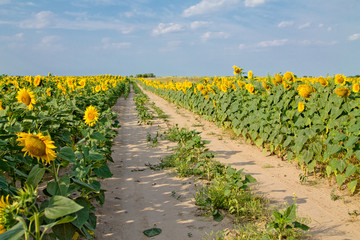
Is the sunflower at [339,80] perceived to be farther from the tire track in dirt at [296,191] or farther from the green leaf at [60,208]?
the green leaf at [60,208]

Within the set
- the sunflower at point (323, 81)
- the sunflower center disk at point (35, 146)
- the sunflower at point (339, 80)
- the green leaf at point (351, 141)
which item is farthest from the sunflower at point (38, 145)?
the sunflower at point (339, 80)

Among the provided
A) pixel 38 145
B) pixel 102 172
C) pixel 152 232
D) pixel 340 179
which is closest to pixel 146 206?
pixel 152 232

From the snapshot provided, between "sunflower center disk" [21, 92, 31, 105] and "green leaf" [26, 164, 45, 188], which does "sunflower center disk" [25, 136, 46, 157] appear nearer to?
"green leaf" [26, 164, 45, 188]

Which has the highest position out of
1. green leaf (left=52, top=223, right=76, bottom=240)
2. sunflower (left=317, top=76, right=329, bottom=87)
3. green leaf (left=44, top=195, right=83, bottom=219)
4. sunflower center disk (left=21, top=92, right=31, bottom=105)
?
sunflower (left=317, top=76, right=329, bottom=87)

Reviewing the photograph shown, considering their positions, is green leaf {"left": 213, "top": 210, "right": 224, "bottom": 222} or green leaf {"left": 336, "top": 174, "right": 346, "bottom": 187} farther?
green leaf {"left": 336, "top": 174, "right": 346, "bottom": 187}

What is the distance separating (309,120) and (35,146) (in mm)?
4979

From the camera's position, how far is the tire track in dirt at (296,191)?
375 centimetres

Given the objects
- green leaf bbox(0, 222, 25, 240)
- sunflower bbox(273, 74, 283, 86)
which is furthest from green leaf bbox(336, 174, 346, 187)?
green leaf bbox(0, 222, 25, 240)

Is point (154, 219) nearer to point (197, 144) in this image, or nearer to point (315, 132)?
point (197, 144)

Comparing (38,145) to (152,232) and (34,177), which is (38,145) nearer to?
(34,177)

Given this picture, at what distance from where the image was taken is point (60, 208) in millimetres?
1548

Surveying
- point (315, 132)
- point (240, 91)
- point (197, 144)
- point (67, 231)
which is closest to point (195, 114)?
point (240, 91)

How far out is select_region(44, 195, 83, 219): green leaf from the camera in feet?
4.88

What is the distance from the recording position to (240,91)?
855cm
